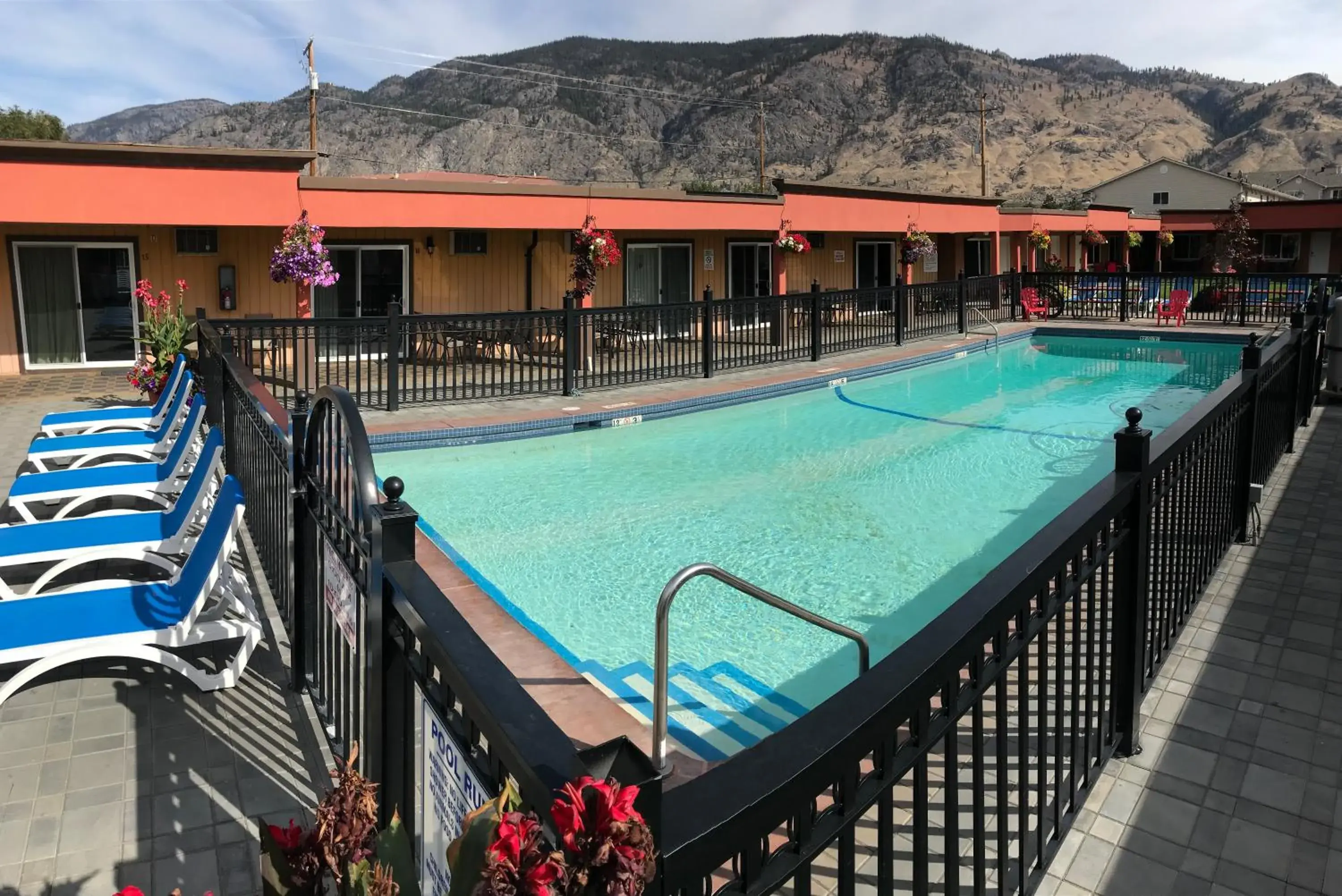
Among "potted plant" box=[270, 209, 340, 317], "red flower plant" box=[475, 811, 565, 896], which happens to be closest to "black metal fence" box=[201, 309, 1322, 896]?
"red flower plant" box=[475, 811, 565, 896]

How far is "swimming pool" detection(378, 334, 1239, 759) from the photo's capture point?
5.77 metres

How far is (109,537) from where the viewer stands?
16.2ft

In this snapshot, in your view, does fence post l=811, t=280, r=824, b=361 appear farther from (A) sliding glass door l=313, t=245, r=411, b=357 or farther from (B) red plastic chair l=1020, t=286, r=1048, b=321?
(B) red plastic chair l=1020, t=286, r=1048, b=321

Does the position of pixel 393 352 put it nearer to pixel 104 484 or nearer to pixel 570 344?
pixel 570 344

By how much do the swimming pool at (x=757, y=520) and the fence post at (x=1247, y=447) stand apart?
142 centimetres

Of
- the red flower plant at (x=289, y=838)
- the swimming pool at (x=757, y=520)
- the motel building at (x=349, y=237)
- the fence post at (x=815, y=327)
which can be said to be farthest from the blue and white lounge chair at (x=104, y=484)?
the fence post at (x=815, y=327)

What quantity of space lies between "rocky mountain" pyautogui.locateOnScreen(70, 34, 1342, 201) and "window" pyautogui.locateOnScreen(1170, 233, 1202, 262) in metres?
50.2

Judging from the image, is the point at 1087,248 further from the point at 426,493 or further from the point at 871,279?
the point at 426,493

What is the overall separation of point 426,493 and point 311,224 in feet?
22.2

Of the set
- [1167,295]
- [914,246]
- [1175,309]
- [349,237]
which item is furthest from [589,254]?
[1167,295]

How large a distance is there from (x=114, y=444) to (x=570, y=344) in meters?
6.45

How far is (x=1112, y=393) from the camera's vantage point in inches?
606

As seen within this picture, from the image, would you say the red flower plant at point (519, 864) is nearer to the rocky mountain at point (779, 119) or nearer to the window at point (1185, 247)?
the window at point (1185, 247)

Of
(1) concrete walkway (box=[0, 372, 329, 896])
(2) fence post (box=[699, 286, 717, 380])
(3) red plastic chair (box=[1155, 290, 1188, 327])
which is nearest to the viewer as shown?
(1) concrete walkway (box=[0, 372, 329, 896])
